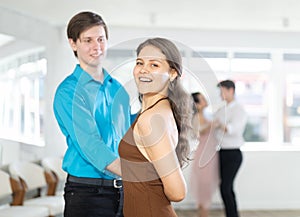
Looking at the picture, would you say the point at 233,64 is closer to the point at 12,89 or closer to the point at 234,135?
the point at 234,135

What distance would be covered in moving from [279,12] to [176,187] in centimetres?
469

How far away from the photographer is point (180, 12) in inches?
225

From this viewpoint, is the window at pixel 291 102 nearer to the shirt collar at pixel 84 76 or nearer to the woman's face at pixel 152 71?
the shirt collar at pixel 84 76

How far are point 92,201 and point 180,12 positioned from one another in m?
4.20

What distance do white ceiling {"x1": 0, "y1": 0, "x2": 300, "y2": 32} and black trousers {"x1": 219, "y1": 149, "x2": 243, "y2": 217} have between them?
1.46 metres

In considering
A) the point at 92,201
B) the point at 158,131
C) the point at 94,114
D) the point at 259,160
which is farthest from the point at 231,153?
the point at 158,131

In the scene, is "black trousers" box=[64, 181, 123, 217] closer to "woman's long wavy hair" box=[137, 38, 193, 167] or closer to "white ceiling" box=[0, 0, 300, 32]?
"woman's long wavy hair" box=[137, 38, 193, 167]

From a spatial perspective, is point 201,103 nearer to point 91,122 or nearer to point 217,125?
point 217,125

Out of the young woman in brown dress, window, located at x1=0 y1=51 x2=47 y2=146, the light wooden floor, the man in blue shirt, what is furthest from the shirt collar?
the light wooden floor

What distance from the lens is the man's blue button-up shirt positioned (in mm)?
1413

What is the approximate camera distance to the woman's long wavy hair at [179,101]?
1.24 meters

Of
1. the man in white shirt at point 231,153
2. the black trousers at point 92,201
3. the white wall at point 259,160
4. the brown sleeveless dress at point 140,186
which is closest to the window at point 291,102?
the white wall at point 259,160

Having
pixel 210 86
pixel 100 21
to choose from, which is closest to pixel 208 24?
pixel 100 21

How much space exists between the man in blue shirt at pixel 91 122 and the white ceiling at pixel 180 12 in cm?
336
